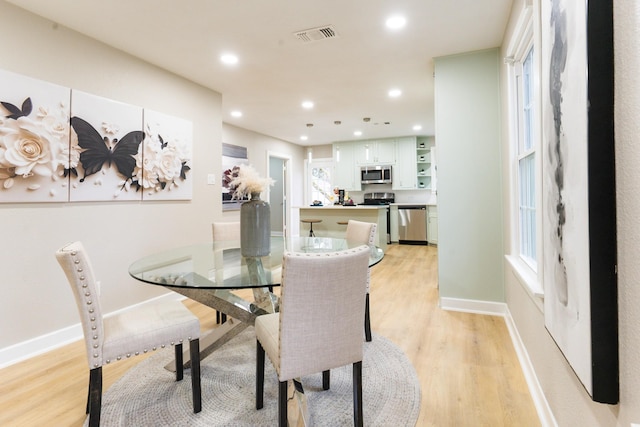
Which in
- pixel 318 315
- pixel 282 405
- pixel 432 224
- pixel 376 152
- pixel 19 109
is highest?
pixel 376 152

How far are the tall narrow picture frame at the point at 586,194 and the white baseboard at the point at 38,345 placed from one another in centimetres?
313

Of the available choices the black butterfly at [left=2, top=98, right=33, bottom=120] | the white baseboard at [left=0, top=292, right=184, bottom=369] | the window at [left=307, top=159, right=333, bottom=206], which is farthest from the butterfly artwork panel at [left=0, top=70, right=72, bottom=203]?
the window at [left=307, top=159, right=333, bottom=206]

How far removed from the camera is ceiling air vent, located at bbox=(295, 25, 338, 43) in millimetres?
2494

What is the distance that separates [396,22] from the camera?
2412mm

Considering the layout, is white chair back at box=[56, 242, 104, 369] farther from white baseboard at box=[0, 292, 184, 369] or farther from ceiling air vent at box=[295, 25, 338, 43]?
ceiling air vent at box=[295, 25, 338, 43]

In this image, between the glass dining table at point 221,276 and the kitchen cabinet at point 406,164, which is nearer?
the glass dining table at point 221,276

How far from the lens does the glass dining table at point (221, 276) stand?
146 cm

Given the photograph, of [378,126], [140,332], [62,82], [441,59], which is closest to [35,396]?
[140,332]

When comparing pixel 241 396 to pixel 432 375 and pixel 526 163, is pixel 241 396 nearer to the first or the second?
pixel 432 375

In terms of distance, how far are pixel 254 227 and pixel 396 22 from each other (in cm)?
191

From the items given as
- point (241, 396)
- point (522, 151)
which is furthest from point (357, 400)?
point (522, 151)

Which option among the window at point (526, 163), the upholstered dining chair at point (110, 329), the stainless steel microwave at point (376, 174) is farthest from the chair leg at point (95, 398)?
the stainless steel microwave at point (376, 174)

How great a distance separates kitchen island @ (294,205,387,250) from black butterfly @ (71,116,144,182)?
3.66 m

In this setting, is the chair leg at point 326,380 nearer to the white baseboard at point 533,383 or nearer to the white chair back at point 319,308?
the white chair back at point 319,308
